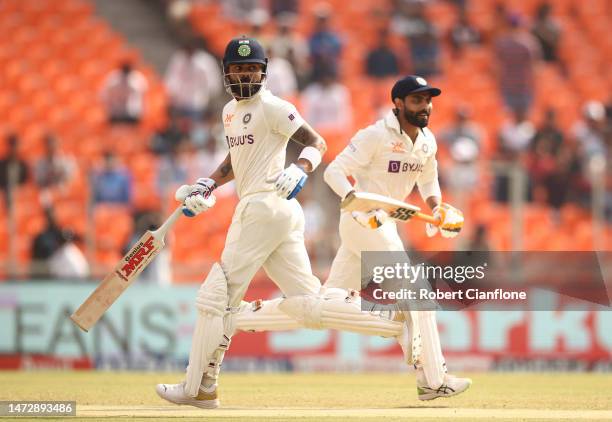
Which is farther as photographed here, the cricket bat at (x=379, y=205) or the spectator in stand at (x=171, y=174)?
the spectator in stand at (x=171, y=174)

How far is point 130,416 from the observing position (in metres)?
7.52

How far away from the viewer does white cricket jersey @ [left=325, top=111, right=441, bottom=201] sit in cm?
842

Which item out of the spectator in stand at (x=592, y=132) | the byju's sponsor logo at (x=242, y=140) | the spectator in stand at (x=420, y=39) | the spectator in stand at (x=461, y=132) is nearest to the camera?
the byju's sponsor logo at (x=242, y=140)

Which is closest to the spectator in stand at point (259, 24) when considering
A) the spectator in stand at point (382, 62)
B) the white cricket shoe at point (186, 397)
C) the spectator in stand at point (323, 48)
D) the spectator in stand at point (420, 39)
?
the spectator in stand at point (323, 48)

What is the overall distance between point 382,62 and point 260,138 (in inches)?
Answer: 377

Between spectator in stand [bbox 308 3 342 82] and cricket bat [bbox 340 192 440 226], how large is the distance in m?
8.41

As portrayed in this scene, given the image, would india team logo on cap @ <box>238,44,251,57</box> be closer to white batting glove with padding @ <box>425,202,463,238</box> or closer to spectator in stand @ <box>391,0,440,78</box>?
white batting glove with padding @ <box>425,202,463,238</box>

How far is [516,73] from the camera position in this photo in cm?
1756

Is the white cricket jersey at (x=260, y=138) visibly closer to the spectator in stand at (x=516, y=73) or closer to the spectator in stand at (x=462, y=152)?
the spectator in stand at (x=462, y=152)

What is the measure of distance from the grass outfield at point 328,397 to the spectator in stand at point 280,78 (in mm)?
4623

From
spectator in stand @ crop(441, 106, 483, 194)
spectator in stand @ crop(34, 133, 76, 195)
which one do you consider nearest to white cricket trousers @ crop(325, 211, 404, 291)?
spectator in stand @ crop(441, 106, 483, 194)

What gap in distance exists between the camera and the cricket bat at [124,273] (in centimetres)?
809

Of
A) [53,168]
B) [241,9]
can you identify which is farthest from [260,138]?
[241,9]

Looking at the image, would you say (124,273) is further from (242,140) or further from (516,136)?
(516,136)
